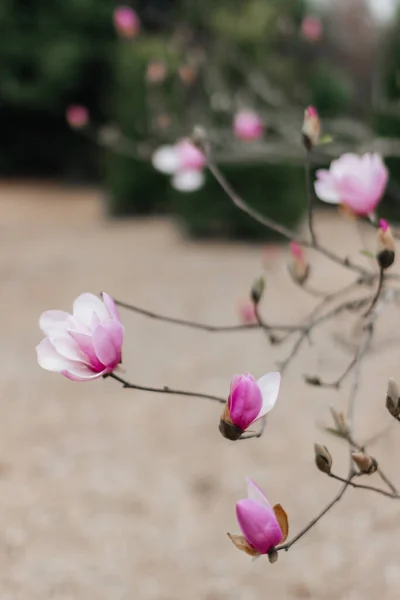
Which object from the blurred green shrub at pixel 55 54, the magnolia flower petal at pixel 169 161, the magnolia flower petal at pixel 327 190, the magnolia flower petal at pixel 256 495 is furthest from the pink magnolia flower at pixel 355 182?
the blurred green shrub at pixel 55 54

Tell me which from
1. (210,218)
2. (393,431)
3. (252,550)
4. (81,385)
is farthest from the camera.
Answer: (210,218)

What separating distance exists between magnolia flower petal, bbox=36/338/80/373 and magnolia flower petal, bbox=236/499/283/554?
273 millimetres

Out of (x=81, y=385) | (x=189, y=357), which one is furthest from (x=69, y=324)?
(x=189, y=357)

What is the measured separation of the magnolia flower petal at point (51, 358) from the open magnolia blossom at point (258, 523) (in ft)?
0.87

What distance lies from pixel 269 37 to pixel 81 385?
280 inches

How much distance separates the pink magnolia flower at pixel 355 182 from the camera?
122 cm

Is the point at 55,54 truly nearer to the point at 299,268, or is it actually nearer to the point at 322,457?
the point at 299,268

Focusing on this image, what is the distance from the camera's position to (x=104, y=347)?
2.95 feet

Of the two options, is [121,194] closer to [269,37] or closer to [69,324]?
[269,37]

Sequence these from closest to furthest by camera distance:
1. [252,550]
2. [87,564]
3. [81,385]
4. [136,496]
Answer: [252,550] → [87,564] → [136,496] → [81,385]

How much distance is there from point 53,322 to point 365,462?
447 mm

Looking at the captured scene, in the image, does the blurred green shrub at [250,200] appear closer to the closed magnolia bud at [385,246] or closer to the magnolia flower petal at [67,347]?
the closed magnolia bud at [385,246]

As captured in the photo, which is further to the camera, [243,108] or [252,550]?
[243,108]

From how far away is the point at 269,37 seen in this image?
9.48m
